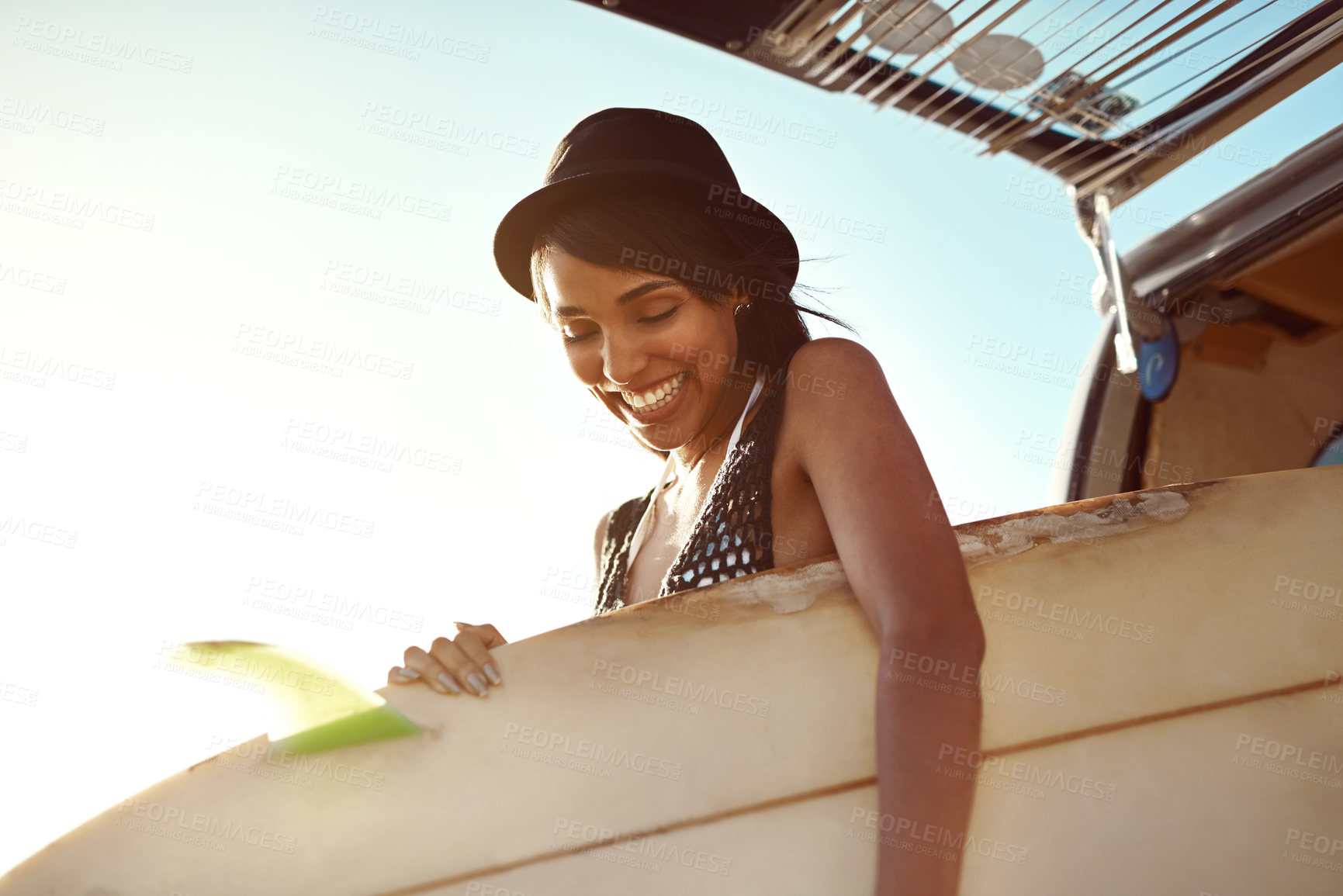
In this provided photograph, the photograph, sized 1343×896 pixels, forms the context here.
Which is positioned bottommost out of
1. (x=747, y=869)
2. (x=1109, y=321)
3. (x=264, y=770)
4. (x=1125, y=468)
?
(x=747, y=869)

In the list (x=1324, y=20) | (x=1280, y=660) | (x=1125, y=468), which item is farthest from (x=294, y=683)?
(x=1125, y=468)

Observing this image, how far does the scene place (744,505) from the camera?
1104mm

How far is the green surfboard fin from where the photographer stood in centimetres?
86

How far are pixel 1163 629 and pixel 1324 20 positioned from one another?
2.83ft

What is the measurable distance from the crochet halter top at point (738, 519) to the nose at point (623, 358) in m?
0.17

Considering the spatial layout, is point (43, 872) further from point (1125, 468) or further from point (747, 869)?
point (1125, 468)

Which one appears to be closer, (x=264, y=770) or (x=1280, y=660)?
(x=264, y=770)

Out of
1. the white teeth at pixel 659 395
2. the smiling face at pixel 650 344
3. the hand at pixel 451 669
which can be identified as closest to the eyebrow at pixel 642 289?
the smiling face at pixel 650 344

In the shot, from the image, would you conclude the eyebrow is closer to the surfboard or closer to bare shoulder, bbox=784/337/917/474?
bare shoulder, bbox=784/337/917/474

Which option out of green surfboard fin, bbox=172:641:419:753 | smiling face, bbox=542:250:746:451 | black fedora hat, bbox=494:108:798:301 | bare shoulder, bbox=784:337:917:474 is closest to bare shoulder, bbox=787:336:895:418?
bare shoulder, bbox=784:337:917:474

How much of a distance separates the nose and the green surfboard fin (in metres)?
0.49

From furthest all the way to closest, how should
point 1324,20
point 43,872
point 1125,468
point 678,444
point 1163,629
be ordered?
point 1125,468
point 678,444
point 1324,20
point 1163,629
point 43,872

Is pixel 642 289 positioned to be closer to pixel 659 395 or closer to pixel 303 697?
pixel 659 395

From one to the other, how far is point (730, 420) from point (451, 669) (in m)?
0.53
